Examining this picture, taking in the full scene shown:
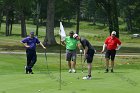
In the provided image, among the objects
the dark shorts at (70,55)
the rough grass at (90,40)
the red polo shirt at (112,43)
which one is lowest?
the rough grass at (90,40)

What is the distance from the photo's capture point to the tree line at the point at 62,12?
5216 cm

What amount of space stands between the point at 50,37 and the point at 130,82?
35120mm

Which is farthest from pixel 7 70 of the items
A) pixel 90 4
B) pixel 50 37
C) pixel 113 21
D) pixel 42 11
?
pixel 90 4

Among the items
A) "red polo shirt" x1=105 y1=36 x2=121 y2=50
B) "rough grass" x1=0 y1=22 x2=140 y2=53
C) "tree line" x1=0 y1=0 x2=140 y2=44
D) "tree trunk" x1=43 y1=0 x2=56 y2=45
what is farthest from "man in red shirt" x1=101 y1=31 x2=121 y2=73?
"tree trunk" x1=43 y1=0 x2=56 y2=45

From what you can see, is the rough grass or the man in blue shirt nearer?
the man in blue shirt

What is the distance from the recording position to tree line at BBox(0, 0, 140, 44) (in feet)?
171

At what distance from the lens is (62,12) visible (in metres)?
111

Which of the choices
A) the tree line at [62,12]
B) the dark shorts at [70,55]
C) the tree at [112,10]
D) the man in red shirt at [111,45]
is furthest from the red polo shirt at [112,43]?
the tree at [112,10]

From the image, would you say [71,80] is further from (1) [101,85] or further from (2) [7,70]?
(2) [7,70]

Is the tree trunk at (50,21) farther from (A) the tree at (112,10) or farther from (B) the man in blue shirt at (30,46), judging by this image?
(B) the man in blue shirt at (30,46)

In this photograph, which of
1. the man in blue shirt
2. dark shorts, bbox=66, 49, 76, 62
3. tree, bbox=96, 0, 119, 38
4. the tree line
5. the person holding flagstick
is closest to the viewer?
the man in blue shirt

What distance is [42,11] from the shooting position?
11738 centimetres

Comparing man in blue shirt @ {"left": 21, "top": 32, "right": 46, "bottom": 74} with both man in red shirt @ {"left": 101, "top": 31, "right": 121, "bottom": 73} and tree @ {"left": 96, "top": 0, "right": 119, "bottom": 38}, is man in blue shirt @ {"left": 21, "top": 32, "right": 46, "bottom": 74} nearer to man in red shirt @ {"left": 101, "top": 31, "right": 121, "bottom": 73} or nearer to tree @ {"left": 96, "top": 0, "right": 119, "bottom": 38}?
man in red shirt @ {"left": 101, "top": 31, "right": 121, "bottom": 73}

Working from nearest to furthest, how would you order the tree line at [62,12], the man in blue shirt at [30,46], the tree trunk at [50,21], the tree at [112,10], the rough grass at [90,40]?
1. the man in blue shirt at [30,46]
2. the rough grass at [90,40]
3. the tree trunk at [50,21]
4. the tree line at [62,12]
5. the tree at [112,10]
